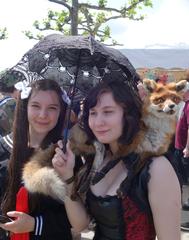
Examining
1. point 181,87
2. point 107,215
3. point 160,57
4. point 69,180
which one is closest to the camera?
point 107,215

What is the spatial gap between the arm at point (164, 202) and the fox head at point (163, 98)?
293 mm

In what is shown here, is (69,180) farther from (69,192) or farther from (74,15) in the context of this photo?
(74,15)

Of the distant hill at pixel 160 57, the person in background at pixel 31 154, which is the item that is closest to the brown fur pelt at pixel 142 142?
the person in background at pixel 31 154

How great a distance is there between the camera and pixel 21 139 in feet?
7.82

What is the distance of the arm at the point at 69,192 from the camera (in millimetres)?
2090

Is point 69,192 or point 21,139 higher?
point 21,139

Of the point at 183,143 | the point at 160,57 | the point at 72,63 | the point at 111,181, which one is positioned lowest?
the point at 183,143

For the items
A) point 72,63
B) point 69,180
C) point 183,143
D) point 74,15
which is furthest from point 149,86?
point 74,15

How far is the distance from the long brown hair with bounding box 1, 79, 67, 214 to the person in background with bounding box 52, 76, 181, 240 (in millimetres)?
258

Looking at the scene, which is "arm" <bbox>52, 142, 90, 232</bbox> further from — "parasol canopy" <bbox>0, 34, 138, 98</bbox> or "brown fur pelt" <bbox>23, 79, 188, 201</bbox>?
"parasol canopy" <bbox>0, 34, 138, 98</bbox>

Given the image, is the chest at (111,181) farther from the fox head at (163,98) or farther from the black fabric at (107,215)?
the fox head at (163,98)

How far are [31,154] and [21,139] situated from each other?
10 cm

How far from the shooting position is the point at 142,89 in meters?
2.18

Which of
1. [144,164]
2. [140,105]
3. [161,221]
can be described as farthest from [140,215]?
[140,105]
